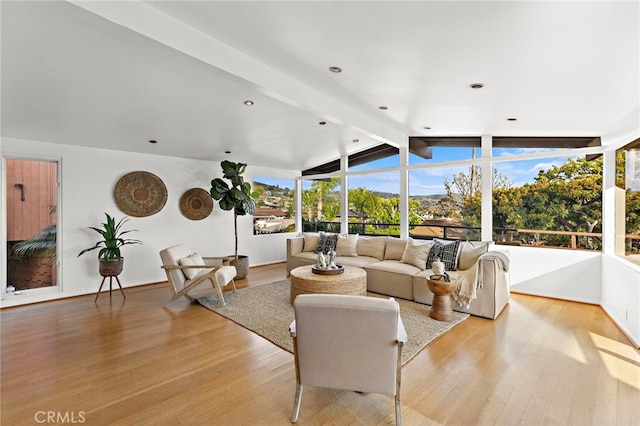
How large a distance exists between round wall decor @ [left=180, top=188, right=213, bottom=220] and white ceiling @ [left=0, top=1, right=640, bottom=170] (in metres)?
1.58

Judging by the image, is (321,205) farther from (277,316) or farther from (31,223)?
(31,223)

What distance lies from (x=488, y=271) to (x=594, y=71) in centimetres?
223

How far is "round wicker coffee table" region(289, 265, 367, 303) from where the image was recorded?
3797 millimetres

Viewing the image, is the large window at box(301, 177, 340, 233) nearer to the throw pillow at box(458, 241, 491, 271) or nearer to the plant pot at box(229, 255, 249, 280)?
the plant pot at box(229, 255, 249, 280)

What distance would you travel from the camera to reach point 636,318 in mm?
3021

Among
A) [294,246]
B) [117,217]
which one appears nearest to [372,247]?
[294,246]

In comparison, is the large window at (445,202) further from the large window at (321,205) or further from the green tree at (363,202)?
the large window at (321,205)


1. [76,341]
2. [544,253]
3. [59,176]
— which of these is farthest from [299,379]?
[59,176]

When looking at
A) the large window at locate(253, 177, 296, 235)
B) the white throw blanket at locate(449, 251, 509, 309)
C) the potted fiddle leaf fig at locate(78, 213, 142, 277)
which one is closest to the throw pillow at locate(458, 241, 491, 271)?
the white throw blanket at locate(449, 251, 509, 309)

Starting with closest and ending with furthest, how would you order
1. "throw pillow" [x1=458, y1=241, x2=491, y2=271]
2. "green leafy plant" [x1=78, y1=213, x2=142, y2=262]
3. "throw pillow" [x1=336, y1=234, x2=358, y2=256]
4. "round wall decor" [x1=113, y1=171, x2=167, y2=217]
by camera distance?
"throw pillow" [x1=458, y1=241, x2=491, y2=271], "green leafy plant" [x1=78, y1=213, x2=142, y2=262], "round wall decor" [x1=113, y1=171, x2=167, y2=217], "throw pillow" [x1=336, y1=234, x2=358, y2=256]

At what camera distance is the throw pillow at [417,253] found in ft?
15.2

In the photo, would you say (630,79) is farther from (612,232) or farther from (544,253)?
(544,253)

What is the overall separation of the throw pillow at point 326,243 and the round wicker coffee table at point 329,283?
1.73 m

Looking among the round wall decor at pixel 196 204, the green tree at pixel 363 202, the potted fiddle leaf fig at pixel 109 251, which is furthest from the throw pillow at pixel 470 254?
the potted fiddle leaf fig at pixel 109 251
